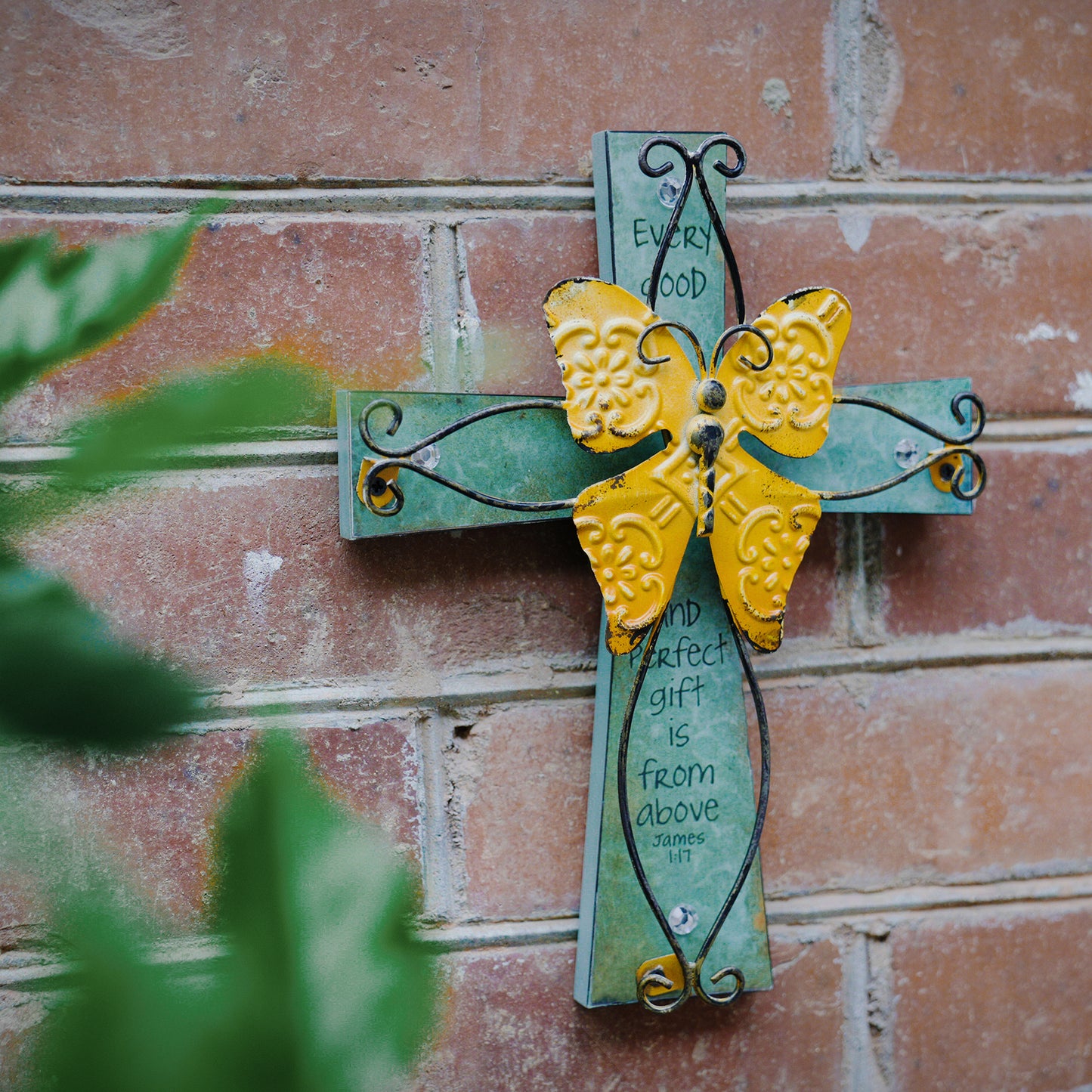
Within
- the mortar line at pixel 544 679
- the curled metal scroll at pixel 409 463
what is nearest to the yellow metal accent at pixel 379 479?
the curled metal scroll at pixel 409 463

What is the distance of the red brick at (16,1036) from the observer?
0.55 m

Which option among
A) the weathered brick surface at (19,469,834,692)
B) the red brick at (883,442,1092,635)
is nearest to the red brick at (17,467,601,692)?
the weathered brick surface at (19,469,834,692)

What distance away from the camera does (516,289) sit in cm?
60

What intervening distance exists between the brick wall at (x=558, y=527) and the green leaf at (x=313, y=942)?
21 millimetres

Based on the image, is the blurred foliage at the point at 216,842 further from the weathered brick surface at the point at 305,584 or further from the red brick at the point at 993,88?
the red brick at the point at 993,88

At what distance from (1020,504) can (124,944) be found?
60cm

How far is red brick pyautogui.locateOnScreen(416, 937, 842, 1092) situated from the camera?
60 centimetres

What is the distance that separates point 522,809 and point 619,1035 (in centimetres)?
15

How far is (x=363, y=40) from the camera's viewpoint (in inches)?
23.1

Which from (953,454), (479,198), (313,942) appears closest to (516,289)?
(479,198)

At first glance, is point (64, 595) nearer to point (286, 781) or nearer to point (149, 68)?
point (286, 781)

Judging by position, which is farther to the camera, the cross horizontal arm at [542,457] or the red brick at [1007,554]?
the red brick at [1007,554]

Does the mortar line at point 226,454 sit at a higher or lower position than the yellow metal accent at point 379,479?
higher

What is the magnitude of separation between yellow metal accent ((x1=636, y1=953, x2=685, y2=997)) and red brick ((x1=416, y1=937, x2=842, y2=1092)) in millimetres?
→ 44
